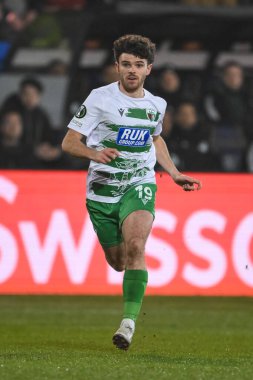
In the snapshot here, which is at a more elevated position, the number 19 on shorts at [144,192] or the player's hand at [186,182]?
the player's hand at [186,182]

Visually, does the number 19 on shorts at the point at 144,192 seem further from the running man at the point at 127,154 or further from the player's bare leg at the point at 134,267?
the player's bare leg at the point at 134,267

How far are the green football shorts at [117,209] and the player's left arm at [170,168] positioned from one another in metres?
0.18

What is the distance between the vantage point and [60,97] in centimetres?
1700

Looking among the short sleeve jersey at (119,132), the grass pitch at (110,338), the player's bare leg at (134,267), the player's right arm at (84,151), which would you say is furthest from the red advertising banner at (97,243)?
the player's right arm at (84,151)

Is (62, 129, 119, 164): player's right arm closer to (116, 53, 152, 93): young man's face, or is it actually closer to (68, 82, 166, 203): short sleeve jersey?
(68, 82, 166, 203): short sleeve jersey

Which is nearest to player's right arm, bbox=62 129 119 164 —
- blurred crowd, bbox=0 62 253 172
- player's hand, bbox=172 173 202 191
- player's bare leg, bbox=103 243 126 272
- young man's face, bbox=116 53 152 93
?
young man's face, bbox=116 53 152 93

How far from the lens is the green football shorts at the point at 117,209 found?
8.39 metres

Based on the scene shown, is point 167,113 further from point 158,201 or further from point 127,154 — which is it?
point 127,154

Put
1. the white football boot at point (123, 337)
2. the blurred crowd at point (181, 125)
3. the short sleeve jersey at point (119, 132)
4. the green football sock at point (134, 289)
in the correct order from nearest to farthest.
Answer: the white football boot at point (123, 337)
the green football sock at point (134, 289)
the short sleeve jersey at point (119, 132)
the blurred crowd at point (181, 125)

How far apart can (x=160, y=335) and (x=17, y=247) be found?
396cm

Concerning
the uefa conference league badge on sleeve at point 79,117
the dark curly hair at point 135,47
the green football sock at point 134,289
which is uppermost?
the dark curly hair at point 135,47

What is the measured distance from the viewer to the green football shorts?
8.39 metres

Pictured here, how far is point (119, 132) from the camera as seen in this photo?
8375 mm

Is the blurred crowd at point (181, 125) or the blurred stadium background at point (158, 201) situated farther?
the blurred crowd at point (181, 125)
